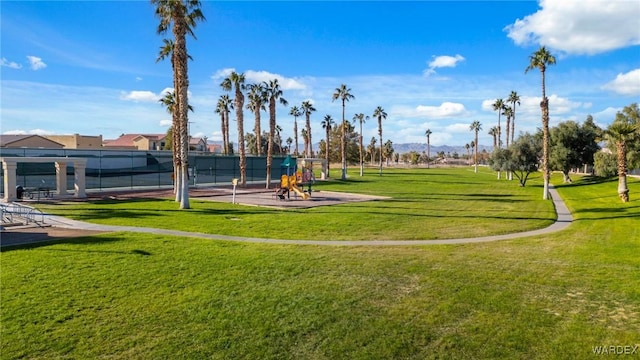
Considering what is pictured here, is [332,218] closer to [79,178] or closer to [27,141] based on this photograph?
[79,178]

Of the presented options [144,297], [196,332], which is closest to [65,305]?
[144,297]

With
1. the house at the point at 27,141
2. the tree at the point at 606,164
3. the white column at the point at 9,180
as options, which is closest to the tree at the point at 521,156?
the tree at the point at 606,164

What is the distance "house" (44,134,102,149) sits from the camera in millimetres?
78125

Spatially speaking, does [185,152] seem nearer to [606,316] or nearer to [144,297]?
[144,297]

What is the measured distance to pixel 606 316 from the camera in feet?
29.8

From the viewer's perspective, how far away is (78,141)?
7800 centimetres

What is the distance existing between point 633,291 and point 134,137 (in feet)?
389

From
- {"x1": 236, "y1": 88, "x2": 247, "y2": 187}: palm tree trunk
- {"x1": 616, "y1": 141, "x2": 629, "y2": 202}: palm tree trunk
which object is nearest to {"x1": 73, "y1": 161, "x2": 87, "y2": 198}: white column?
{"x1": 236, "y1": 88, "x2": 247, "y2": 187}: palm tree trunk

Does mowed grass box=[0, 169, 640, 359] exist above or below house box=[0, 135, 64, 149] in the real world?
below

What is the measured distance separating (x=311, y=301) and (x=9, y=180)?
2683 cm

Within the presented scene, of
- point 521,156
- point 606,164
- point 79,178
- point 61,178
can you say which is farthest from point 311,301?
point 606,164

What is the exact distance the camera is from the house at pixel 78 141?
78125mm

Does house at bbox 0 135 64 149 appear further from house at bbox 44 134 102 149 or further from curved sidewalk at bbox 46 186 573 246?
Result: curved sidewalk at bbox 46 186 573 246

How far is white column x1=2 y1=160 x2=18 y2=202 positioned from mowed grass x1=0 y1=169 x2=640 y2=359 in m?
17.5
